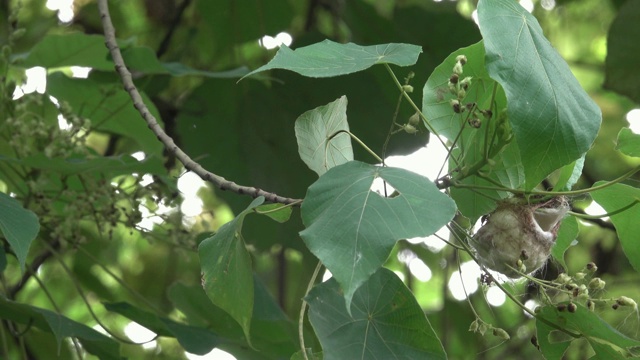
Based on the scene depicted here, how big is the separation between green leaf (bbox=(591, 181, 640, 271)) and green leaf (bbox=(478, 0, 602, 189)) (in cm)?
11

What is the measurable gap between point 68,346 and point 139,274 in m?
0.66

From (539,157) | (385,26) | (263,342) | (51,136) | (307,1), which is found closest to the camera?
(539,157)

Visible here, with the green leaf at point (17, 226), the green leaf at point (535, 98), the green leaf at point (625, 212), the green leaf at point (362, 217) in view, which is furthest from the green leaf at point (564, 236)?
the green leaf at point (17, 226)

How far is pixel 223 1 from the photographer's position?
6.52 ft

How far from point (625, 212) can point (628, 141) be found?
96 millimetres

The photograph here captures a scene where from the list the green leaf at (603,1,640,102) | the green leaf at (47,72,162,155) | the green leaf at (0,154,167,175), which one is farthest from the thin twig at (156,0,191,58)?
the green leaf at (603,1,640,102)

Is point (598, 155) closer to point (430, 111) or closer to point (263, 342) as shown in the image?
point (263, 342)

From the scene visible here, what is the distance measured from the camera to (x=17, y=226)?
0.97m

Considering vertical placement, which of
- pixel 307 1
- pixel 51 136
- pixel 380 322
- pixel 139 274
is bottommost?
pixel 380 322

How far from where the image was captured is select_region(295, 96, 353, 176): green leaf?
1.01 meters

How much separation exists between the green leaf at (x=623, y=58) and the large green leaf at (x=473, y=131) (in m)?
0.94

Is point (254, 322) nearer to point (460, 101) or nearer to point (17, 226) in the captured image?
point (17, 226)

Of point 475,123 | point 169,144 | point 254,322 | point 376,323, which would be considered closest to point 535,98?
point 475,123

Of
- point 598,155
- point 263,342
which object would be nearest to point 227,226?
point 263,342
